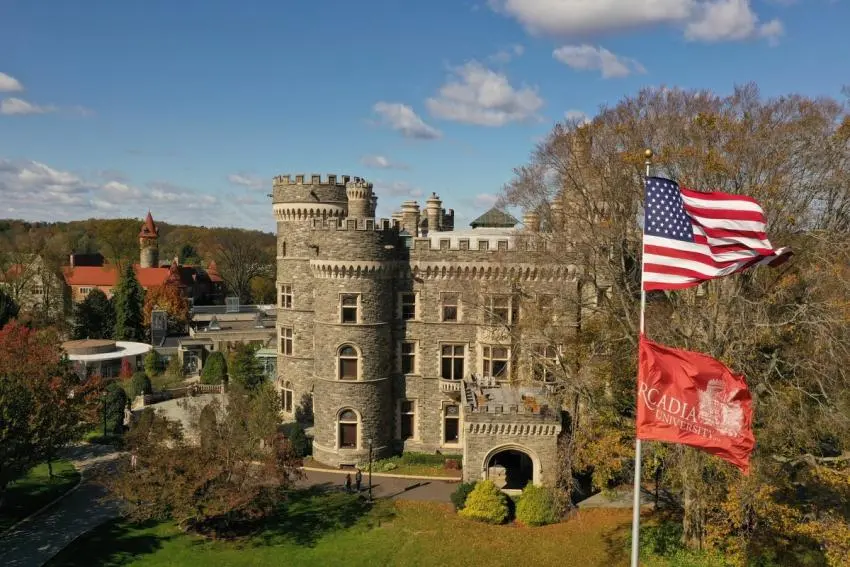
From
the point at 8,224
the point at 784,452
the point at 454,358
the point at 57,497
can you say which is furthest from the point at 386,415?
the point at 8,224

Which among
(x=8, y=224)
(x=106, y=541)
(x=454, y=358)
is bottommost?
(x=106, y=541)

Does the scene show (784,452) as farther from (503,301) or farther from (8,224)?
(8,224)

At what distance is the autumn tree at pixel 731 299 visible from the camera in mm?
18578

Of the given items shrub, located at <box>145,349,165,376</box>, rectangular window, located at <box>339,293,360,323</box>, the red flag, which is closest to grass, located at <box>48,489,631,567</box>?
rectangular window, located at <box>339,293,360,323</box>

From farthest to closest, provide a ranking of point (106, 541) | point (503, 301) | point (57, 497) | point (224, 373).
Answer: point (224, 373), point (503, 301), point (57, 497), point (106, 541)

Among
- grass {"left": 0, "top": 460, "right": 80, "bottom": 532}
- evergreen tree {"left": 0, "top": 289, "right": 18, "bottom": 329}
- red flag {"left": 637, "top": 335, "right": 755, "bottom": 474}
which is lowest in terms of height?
grass {"left": 0, "top": 460, "right": 80, "bottom": 532}

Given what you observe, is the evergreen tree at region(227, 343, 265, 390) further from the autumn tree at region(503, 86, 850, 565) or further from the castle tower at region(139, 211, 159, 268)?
→ the castle tower at region(139, 211, 159, 268)

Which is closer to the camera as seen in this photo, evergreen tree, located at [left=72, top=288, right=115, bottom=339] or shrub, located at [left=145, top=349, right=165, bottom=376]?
shrub, located at [left=145, top=349, right=165, bottom=376]

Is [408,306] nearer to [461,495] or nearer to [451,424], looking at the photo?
[451,424]

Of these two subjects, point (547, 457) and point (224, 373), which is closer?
point (547, 457)

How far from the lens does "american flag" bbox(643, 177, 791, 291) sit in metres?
11.8

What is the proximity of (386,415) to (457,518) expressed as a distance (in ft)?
25.7

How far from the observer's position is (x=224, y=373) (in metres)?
46.1

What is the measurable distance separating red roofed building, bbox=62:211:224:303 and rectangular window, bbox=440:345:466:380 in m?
53.7
